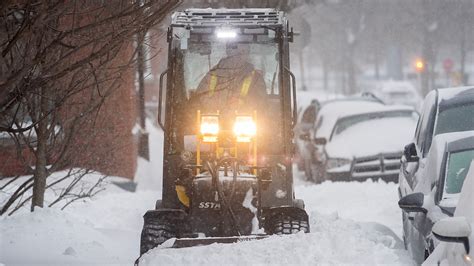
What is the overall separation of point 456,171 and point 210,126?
7.56 ft

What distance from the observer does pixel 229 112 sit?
28.0 feet

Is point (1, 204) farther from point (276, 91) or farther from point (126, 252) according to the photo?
point (276, 91)

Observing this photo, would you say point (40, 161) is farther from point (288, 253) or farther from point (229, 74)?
point (288, 253)

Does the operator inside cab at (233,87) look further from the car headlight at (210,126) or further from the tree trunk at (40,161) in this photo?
the tree trunk at (40,161)

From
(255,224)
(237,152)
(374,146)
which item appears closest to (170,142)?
(237,152)

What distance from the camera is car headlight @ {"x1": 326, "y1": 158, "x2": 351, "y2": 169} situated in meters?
15.7

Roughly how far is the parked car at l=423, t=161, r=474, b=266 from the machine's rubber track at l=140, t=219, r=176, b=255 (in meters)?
2.93

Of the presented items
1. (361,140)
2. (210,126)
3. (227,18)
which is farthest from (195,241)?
(361,140)

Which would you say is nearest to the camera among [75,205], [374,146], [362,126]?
[75,205]

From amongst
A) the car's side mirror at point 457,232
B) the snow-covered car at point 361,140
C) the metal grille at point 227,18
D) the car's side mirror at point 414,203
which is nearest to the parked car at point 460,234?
the car's side mirror at point 457,232

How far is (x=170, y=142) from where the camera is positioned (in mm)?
8656

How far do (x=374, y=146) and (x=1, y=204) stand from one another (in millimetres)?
7519

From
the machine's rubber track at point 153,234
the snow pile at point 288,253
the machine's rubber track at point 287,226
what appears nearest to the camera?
the snow pile at point 288,253

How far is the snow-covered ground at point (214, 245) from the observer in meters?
6.55
